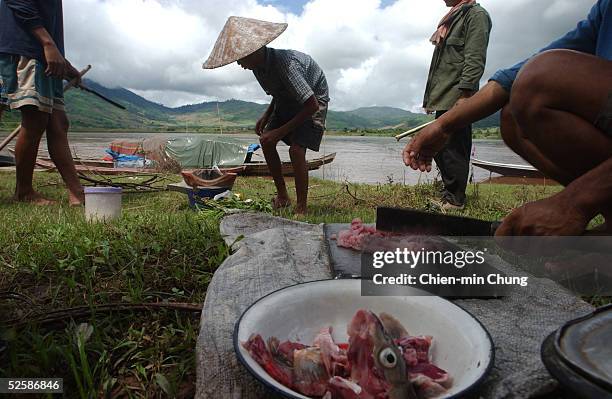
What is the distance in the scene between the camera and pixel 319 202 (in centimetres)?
557

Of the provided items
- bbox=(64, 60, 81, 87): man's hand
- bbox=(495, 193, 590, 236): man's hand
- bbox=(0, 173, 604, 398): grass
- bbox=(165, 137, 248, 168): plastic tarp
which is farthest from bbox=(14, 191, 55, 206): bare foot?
bbox=(165, 137, 248, 168): plastic tarp

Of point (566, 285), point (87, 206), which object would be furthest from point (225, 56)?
point (566, 285)

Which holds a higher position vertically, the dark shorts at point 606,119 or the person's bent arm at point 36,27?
the person's bent arm at point 36,27

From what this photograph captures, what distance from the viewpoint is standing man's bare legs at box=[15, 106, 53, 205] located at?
4.19m

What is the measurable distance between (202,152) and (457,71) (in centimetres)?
1146

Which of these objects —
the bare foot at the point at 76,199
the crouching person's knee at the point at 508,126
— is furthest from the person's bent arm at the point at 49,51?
the crouching person's knee at the point at 508,126

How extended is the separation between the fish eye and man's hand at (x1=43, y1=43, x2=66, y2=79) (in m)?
4.55

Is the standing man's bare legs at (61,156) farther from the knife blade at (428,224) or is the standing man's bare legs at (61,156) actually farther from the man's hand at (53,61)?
the knife blade at (428,224)

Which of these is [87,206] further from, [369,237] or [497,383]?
[497,383]

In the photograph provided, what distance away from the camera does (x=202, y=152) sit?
15.0 meters

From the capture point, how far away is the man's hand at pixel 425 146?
252 cm

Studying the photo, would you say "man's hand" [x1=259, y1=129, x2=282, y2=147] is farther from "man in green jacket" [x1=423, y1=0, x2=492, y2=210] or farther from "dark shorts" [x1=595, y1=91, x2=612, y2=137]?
"dark shorts" [x1=595, y1=91, x2=612, y2=137]

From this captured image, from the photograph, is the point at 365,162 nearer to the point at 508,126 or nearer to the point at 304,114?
the point at 304,114

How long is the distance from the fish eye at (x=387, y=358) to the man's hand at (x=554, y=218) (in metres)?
0.97
